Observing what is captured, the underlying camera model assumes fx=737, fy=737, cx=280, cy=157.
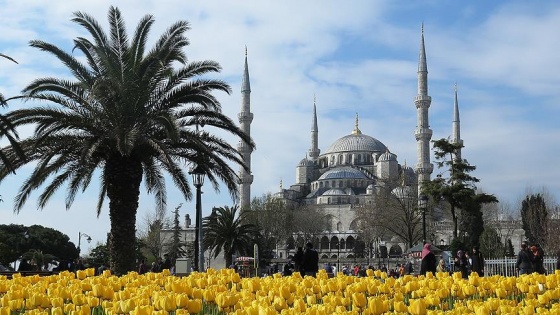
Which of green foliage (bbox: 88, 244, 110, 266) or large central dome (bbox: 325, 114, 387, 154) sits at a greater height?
large central dome (bbox: 325, 114, 387, 154)

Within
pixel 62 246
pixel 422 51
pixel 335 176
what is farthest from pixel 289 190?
pixel 62 246

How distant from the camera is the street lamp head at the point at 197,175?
14719mm

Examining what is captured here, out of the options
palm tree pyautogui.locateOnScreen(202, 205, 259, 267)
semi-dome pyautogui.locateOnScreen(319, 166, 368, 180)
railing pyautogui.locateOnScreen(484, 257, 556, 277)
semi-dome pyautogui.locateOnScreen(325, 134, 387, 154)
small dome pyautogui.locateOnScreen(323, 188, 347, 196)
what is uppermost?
semi-dome pyautogui.locateOnScreen(325, 134, 387, 154)

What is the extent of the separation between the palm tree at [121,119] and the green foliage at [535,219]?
25.7 metres

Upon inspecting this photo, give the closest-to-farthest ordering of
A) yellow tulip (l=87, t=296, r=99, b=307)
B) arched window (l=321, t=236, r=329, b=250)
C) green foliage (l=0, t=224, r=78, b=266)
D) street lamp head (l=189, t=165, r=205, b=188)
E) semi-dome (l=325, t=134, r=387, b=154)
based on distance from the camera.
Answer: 1. yellow tulip (l=87, t=296, r=99, b=307)
2. street lamp head (l=189, t=165, r=205, b=188)
3. green foliage (l=0, t=224, r=78, b=266)
4. arched window (l=321, t=236, r=329, b=250)
5. semi-dome (l=325, t=134, r=387, b=154)

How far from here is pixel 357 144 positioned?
9731cm

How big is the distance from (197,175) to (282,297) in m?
10.5

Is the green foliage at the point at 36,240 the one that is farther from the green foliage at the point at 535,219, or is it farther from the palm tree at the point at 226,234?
the green foliage at the point at 535,219

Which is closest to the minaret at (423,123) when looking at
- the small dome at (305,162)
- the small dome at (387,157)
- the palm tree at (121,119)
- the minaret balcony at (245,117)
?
the minaret balcony at (245,117)

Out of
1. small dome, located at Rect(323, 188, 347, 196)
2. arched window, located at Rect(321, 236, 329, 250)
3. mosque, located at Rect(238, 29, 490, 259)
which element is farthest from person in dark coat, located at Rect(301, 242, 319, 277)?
small dome, located at Rect(323, 188, 347, 196)

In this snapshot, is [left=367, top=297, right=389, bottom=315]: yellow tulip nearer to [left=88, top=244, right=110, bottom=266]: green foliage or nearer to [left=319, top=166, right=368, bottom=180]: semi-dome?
[left=88, top=244, right=110, bottom=266]: green foliage

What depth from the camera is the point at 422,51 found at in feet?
211

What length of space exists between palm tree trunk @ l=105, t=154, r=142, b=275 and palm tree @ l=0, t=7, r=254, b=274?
0.02 m

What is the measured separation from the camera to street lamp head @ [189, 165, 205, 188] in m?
14.7
